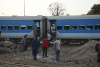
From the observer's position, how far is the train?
19.6 meters

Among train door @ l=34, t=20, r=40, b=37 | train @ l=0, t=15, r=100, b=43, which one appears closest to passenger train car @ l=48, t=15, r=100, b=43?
train @ l=0, t=15, r=100, b=43

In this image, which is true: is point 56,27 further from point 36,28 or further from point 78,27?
point 78,27

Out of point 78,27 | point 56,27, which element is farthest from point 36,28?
point 78,27

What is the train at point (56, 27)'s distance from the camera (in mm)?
19641

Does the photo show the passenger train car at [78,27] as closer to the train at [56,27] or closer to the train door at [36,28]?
the train at [56,27]

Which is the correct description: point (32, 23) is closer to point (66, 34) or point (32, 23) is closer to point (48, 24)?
point (48, 24)

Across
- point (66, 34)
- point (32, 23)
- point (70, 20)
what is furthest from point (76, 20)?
point (32, 23)

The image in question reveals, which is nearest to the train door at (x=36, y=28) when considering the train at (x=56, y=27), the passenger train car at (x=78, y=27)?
the train at (x=56, y=27)

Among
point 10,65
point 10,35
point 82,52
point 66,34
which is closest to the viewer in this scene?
point 10,65

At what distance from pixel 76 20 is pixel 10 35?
32.8 ft

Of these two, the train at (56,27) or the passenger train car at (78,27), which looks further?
the train at (56,27)

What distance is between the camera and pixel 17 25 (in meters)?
21.2

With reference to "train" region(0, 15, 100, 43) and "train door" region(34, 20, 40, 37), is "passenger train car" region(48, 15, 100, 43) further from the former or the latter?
"train door" region(34, 20, 40, 37)

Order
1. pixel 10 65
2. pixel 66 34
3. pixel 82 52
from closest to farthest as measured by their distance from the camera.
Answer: pixel 10 65, pixel 82 52, pixel 66 34
